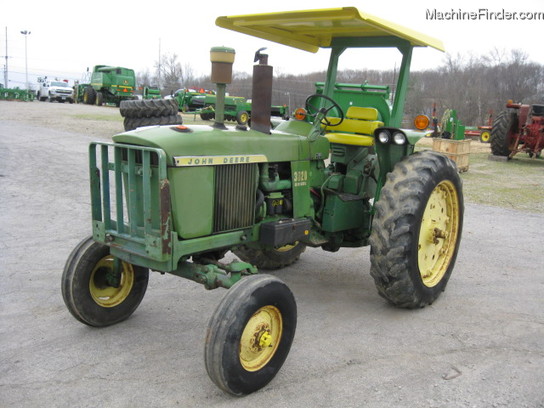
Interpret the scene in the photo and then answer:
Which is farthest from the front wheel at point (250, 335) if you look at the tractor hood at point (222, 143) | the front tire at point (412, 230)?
the front tire at point (412, 230)

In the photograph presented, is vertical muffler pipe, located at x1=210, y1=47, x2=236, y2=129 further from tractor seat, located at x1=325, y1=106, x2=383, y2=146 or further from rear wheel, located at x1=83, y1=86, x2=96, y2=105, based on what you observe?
rear wheel, located at x1=83, y1=86, x2=96, y2=105

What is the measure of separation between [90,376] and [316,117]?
107 inches

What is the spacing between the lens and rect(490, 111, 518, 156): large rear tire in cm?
1538

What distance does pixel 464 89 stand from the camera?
36.6 m

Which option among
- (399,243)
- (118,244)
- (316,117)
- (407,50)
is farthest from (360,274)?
(118,244)

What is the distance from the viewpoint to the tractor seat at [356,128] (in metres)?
4.84

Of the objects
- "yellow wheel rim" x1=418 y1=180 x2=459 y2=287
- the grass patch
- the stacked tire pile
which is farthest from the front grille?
the stacked tire pile

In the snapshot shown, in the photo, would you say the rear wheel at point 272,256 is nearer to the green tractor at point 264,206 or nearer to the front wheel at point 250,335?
the green tractor at point 264,206

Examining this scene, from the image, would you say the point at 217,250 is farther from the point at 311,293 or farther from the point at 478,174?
the point at 478,174

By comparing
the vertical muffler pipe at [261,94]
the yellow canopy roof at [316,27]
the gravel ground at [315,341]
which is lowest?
the gravel ground at [315,341]

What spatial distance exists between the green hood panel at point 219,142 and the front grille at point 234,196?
0.13 meters

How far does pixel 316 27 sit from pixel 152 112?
7615mm

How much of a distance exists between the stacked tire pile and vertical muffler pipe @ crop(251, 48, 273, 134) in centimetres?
764

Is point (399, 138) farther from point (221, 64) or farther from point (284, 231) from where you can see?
point (221, 64)
